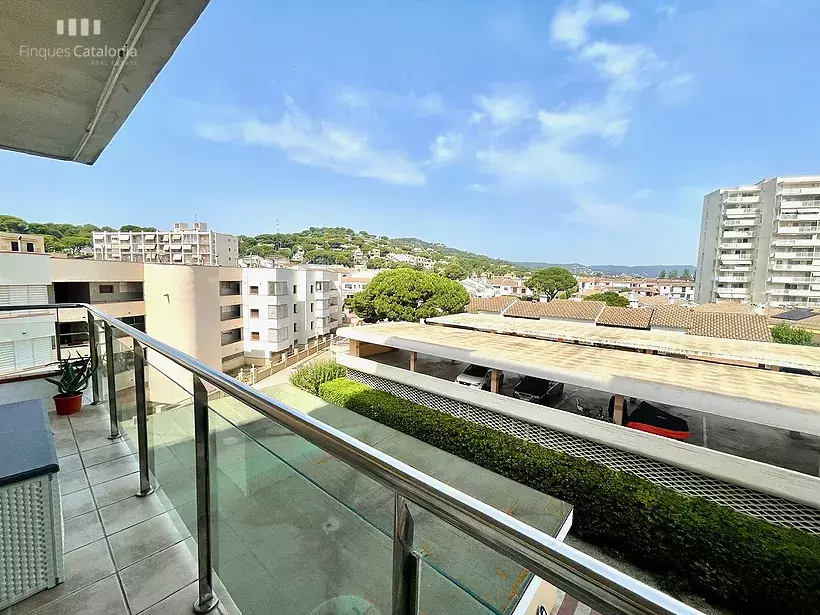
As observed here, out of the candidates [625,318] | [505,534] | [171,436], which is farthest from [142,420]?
[625,318]

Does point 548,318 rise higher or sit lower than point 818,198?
lower

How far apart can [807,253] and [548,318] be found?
1240 inches

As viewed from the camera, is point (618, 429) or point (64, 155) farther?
point (618, 429)

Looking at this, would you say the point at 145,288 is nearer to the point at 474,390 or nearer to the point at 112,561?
the point at 474,390

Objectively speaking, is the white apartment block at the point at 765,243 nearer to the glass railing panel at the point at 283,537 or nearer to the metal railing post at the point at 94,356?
Result: the glass railing panel at the point at 283,537

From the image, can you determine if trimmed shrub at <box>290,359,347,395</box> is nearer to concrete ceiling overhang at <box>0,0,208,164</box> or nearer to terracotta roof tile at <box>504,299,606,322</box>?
concrete ceiling overhang at <box>0,0,208,164</box>

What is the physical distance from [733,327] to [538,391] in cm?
947

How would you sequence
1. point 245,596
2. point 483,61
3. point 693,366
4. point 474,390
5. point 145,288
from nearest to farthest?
point 245,596, point 693,366, point 474,390, point 145,288, point 483,61

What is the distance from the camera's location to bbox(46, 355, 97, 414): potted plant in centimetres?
300

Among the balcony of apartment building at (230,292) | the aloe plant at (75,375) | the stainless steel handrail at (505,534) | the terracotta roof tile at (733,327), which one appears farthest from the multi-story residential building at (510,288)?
the stainless steel handrail at (505,534)

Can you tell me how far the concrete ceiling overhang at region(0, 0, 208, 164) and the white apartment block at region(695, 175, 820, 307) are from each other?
4775 cm

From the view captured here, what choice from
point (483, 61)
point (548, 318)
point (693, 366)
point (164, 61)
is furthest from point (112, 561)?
point (483, 61)

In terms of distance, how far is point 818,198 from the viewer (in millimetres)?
31609

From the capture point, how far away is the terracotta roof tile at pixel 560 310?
19184 mm
